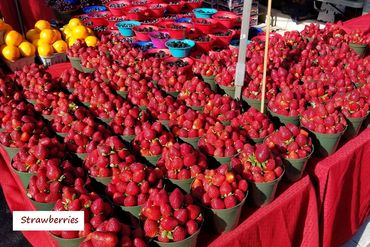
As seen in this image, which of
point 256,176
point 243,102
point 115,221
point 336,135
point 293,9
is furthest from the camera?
point 293,9

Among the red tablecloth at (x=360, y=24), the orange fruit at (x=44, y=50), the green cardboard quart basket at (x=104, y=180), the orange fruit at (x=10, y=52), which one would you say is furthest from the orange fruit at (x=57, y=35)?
the red tablecloth at (x=360, y=24)

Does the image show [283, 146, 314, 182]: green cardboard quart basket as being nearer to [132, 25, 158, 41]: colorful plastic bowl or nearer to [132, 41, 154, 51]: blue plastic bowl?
[132, 41, 154, 51]: blue plastic bowl

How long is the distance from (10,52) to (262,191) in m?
2.99

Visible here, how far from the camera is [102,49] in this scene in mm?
3633

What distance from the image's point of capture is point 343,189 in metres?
2.49

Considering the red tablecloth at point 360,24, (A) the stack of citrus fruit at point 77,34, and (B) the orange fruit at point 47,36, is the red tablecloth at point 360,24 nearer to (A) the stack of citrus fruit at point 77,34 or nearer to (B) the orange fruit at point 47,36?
(A) the stack of citrus fruit at point 77,34

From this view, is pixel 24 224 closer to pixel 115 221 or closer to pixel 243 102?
pixel 115 221

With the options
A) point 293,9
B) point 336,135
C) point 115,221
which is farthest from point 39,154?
point 293,9

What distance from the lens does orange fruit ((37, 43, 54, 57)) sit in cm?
388

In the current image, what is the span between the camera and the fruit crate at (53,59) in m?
3.94

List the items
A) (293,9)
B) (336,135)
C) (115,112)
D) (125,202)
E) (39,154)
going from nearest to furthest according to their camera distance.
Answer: (125,202) → (39,154) → (336,135) → (115,112) → (293,9)

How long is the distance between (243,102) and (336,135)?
806 mm

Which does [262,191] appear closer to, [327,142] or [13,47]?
[327,142]

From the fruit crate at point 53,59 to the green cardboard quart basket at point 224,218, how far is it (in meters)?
2.90
